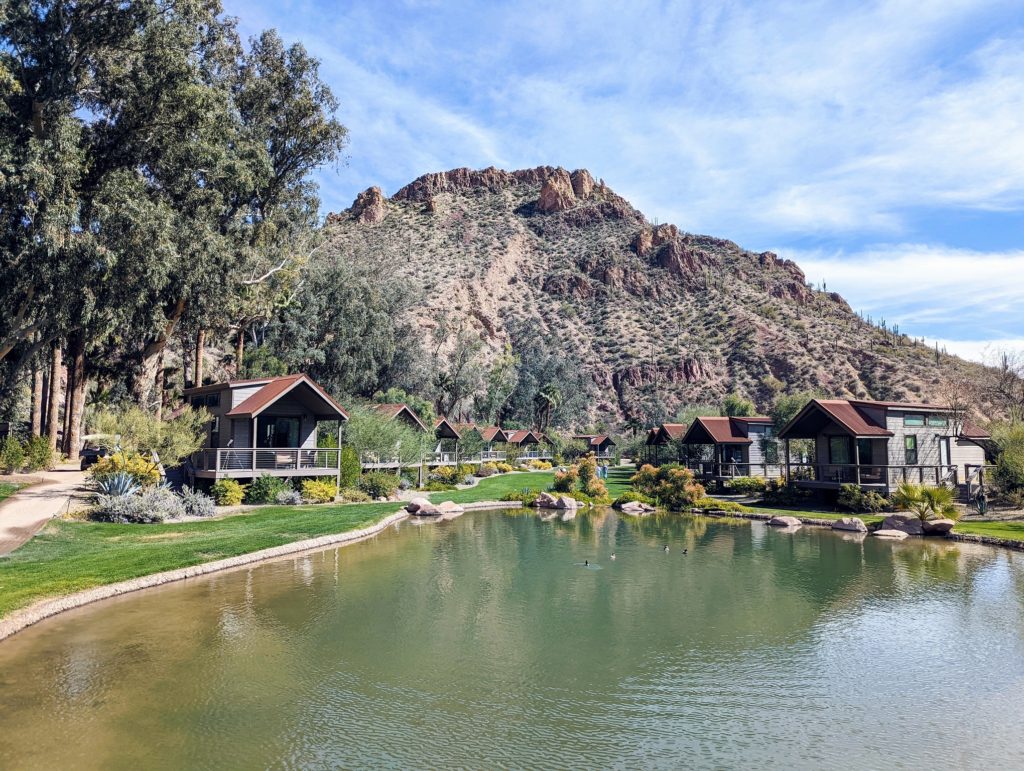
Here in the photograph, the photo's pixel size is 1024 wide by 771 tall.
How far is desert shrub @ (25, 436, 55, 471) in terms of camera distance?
3114 cm

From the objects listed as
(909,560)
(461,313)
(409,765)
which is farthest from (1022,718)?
(461,313)

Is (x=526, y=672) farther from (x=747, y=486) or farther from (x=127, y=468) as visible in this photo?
(x=747, y=486)

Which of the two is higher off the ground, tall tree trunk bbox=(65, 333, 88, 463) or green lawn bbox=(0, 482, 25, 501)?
tall tree trunk bbox=(65, 333, 88, 463)

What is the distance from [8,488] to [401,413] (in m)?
26.9

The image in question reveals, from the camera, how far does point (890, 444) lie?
112 ft

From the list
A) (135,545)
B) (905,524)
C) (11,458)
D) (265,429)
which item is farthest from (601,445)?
(135,545)

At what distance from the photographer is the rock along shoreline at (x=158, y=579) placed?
1250 cm

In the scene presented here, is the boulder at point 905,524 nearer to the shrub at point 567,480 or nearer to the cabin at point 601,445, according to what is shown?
the shrub at point 567,480

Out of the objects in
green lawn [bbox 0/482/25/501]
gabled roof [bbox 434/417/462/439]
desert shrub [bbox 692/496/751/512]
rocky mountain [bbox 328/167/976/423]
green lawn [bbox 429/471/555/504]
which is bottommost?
green lawn [bbox 429/471/555/504]

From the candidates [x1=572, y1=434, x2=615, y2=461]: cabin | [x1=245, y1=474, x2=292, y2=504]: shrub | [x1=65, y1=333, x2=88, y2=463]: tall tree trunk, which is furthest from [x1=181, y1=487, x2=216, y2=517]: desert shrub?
[x1=572, y1=434, x2=615, y2=461]: cabin

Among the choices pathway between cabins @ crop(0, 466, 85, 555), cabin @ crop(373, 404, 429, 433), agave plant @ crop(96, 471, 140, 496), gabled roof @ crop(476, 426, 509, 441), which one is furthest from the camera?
gabled roof @ crop(476, 426, 509, 441)

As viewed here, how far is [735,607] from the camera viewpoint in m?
15.3

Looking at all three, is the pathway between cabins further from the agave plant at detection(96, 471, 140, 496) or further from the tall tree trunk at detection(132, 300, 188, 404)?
the tall tree trunk at detection(132, 300, 188, 404)

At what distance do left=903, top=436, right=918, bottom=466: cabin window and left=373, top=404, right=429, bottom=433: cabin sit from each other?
30076 millimetres
